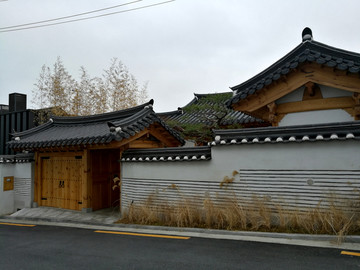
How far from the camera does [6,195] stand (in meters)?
10.7

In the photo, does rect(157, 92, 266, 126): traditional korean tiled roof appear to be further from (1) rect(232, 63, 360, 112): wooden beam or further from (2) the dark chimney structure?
(2) the dark chimney structure

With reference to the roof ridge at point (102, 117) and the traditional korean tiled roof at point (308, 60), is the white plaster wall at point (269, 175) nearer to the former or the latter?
the traditional korean tiled roof at point (308, 60)

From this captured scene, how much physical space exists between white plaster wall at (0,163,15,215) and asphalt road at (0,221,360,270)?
17.0 feet

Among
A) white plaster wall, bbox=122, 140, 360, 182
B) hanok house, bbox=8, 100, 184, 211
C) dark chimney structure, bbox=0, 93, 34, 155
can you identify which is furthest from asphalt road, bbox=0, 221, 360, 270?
dark chimney structure, bbox=0, 93, 34, 155

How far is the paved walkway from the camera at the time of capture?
8.01 m

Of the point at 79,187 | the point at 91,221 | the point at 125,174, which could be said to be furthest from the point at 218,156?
the point at 79,187

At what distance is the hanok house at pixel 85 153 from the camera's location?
8.66m

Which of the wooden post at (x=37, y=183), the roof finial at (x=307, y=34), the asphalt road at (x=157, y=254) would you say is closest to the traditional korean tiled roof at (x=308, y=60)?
the roof finial at (x=307, y=34)

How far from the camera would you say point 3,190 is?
34.9 ft

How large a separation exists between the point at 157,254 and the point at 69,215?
5237mm

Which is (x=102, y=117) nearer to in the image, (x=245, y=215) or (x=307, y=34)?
(x=245, y=215)

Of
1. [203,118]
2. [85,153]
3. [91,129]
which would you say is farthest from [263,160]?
[203,118]

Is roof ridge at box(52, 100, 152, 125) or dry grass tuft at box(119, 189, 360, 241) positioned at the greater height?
roof ridge at box(52, 100, 152, 125)

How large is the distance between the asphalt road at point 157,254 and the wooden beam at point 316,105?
4.36 m
